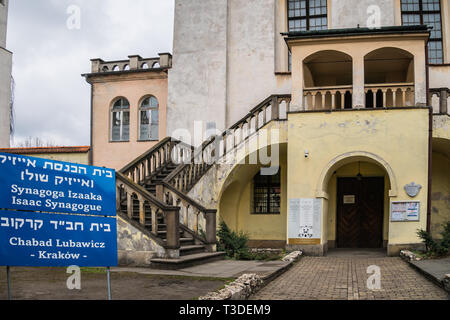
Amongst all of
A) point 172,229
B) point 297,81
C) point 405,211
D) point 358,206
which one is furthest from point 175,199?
point 358,206

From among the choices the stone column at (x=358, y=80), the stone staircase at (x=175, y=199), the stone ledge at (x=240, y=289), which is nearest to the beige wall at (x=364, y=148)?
the stone column at (x=358, y=80)

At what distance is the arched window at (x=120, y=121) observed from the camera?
931 inches

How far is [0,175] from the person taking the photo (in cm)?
654

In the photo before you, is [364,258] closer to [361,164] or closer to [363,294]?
[361,164]

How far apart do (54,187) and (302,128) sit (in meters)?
12.0

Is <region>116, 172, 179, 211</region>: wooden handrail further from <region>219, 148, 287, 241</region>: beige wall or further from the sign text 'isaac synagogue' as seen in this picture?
<region>219, 148, 287, 241</region>: beige wall

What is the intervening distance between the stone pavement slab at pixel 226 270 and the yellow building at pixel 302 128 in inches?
35.7

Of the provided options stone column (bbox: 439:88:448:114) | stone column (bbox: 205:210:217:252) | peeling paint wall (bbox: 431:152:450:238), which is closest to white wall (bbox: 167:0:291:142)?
stone column (bbox: 439:88:448:114)

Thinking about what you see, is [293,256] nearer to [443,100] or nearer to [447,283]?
[447,283]

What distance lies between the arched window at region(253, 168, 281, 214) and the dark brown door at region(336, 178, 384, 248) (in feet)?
8.20

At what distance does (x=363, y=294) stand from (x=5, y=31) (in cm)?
1813

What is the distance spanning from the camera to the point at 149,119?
23406 mm

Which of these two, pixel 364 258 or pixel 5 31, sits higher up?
Answer: pixel 5 31
